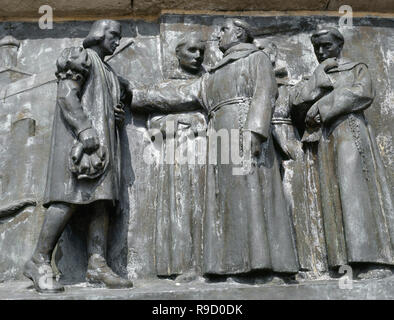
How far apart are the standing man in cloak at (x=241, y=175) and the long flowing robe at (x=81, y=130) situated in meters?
0.59

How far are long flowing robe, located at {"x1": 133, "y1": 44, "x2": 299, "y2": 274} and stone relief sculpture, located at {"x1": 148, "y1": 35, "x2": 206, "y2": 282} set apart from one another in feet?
0.50

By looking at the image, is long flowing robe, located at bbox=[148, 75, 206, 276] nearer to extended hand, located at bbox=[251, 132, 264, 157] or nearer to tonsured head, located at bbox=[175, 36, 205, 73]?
tonsured head, located at bbox=[175, 36, 205, 73]

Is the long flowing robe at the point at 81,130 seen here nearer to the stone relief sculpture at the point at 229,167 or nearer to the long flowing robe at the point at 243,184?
the stone relief sculpture at the point at 229,167

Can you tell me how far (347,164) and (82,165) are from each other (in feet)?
7.13

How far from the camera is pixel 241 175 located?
19.4 ft

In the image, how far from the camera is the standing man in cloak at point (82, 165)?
5762mm

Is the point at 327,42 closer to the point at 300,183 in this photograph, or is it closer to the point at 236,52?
the point at 236,52

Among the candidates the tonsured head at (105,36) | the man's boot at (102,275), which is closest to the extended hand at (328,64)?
the tonsured head at (105,36)

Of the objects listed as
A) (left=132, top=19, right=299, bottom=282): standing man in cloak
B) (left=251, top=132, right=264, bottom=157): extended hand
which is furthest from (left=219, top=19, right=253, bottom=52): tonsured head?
(left=251, top=132, right=264, bottom=157): extended hand

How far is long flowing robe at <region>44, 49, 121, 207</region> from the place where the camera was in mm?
5801

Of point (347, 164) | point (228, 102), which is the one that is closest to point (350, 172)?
point (347, 164)

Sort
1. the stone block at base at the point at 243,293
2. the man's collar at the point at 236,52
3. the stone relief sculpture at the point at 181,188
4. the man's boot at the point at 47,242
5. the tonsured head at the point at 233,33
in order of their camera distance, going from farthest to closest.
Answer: the tonsured head at the point at 233,33 < the man's collar at the point at 236,52 < the stone relief sculpture at the point at 181,188 < the man's boot at the point at 47,242 < the stone block at base at the point at 243,293
